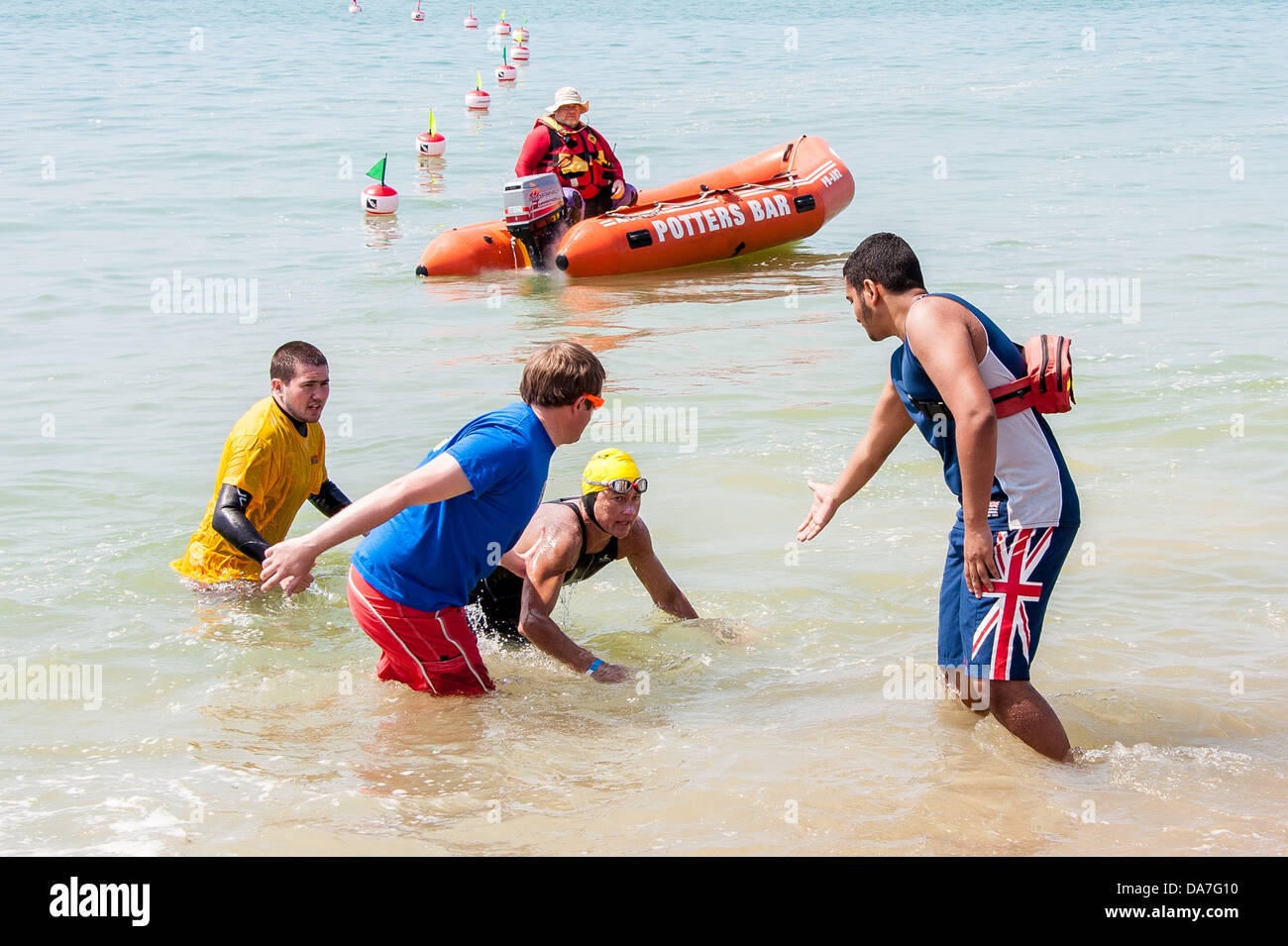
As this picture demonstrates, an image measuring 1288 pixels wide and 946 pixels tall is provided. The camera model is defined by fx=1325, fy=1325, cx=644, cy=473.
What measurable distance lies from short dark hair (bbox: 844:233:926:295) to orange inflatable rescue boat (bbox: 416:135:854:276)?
9.33m

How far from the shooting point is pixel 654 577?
5.59 m

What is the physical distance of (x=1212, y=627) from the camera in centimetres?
560

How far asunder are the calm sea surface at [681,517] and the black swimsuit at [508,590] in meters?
0.12

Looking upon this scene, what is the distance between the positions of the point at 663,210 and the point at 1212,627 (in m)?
9.44

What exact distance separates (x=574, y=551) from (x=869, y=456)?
4.05 ft

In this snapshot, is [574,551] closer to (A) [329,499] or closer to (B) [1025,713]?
(A) [329,499]

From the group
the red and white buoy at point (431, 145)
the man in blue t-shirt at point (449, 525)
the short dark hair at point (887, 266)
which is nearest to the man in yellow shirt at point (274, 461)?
the man in blue t-shirt at point (449, 525)

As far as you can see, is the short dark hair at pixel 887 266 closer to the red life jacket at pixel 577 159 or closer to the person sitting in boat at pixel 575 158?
the person sitting in boat at pixel 575 158

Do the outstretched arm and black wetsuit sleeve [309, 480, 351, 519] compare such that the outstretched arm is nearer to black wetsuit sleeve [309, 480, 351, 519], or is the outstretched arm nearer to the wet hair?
the wet hair

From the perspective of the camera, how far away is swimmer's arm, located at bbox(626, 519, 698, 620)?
5.46m

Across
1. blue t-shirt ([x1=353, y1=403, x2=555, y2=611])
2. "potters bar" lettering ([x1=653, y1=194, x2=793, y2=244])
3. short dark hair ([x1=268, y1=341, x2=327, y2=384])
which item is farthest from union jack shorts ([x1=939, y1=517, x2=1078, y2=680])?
"potters bar" lettering ([x1=653, y1=194, x2=793, y2=244])

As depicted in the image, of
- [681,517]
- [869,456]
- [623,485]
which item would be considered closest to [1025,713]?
[869,456]

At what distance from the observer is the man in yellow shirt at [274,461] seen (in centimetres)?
558

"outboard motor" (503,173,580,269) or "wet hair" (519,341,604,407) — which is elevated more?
"outboard motor" (503,173,580,269)
